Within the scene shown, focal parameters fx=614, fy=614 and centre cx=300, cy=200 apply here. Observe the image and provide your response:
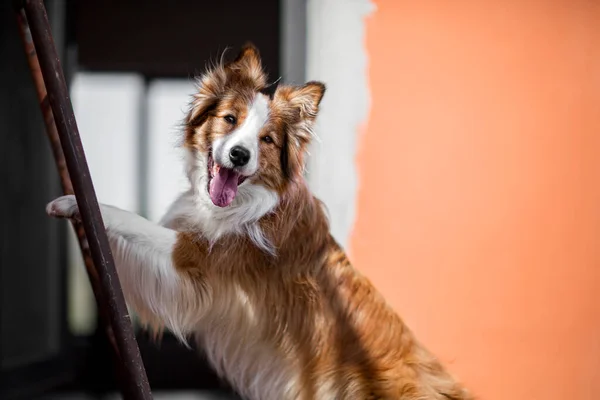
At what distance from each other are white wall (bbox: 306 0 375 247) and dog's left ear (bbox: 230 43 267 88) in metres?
0.16

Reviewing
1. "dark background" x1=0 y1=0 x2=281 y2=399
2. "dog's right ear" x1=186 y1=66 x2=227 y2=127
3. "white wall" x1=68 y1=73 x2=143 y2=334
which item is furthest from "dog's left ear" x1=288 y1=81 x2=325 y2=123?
"white wall" x1=68 y1=73 x2=143 y2=334

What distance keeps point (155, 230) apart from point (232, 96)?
473 millimetres

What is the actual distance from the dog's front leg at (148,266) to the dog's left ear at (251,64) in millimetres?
547

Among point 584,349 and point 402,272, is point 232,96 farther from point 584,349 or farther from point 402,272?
point 584,349

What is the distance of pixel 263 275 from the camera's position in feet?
6.19

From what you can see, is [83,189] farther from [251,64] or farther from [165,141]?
[251,64]

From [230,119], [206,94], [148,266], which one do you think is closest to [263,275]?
[148,266]

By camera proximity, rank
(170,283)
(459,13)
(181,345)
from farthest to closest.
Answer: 1. (459,13)
2. (181,345)
3. (170,283)

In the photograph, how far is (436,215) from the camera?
202cm

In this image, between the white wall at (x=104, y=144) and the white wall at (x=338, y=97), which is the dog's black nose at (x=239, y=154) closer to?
the white wall at (x=338, y=97)

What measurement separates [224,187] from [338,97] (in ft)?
1.56

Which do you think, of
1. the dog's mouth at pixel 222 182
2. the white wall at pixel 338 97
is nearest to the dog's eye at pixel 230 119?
the dog's mouth at pixel 222 182

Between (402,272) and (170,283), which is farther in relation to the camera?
(402,272)

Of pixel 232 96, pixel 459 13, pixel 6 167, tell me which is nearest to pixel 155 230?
pixel 232 96
